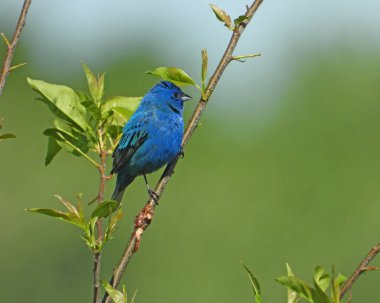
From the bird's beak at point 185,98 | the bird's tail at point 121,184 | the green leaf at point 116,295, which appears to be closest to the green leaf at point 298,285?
the green leaf at point 116,295

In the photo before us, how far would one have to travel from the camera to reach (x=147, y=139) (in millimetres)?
6051

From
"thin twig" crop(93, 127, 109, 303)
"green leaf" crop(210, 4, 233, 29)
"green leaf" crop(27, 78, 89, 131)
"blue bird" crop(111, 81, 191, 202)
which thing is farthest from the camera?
"blue bird" crop(111, 81, 191, 202)

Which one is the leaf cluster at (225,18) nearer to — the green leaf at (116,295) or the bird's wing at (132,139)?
the green leaf at (116,295)

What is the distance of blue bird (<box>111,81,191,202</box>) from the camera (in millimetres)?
5898

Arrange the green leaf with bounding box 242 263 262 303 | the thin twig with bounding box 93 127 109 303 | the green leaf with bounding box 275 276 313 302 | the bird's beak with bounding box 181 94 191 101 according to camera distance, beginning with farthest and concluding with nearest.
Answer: the bird's beak with bounding box 181 94 191 101 < the green leaf with bounding box 242 263 262 303 < the thin twig with bounding box 93 127 109 303 < the green leaf with bounding box 275 276 313 302

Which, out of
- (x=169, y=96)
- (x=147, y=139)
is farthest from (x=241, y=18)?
(x=169, y=96)

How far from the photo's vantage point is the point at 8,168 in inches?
1550

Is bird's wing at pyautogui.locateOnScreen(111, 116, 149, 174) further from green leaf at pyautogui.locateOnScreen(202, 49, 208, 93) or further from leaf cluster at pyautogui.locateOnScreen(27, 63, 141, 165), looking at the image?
green leaf at pyautogui.locateOnScreen(202, 49, 208, 93)

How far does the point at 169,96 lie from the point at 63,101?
10.7 feet

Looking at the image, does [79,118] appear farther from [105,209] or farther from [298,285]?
[298,285]

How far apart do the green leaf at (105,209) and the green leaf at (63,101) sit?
564mm

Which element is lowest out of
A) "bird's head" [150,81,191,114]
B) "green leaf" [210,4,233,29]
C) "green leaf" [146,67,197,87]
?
"bird's head" [150,81,191,114]

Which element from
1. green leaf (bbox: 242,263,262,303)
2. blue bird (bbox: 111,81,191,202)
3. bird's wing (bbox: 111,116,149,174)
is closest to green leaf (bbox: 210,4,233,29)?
green leaf (bbox: 242,263,262,303)

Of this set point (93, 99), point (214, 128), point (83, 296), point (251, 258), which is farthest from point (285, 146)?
point (93, 99)
